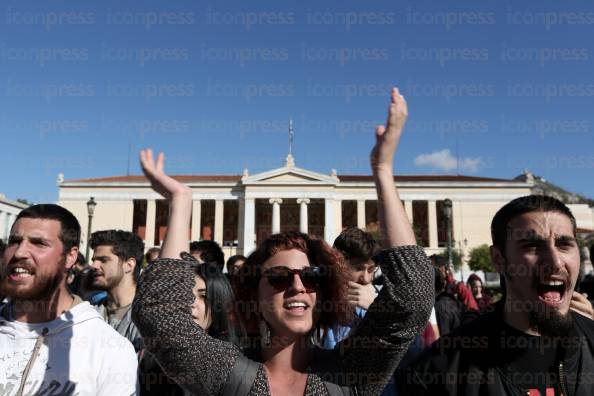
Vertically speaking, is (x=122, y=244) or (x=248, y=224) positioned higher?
(x=248, y=224)

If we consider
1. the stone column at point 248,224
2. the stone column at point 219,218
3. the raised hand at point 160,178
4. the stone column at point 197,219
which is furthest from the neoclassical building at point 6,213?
the raised hand at point 160,178

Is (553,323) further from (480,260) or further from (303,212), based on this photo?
(303,212)

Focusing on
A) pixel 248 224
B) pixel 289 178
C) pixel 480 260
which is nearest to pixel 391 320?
pixel 480 260

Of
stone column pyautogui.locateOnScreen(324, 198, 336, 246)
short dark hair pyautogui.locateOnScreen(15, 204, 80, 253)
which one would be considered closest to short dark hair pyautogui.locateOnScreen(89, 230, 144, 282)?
short dark hair pyautogui.locateOnScreen(15, 204, 80, 253)

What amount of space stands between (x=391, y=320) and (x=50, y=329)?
6.71 feet

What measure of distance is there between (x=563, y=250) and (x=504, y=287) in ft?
1.21

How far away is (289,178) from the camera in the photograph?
5625cm

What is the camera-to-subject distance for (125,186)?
5675 centimetres

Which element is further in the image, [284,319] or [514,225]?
[514,225]

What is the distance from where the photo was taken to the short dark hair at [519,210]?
8.19 ft

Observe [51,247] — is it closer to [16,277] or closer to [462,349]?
[16,277]

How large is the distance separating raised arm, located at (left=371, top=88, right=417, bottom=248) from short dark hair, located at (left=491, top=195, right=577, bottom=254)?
30.8 inches

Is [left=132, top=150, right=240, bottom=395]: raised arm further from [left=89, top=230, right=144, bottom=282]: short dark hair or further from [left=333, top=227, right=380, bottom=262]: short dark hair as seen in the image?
[left=89, top=230, right=144, bottom=282]: short dark hair

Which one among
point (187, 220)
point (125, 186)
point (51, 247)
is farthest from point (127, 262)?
point (125, 186)
